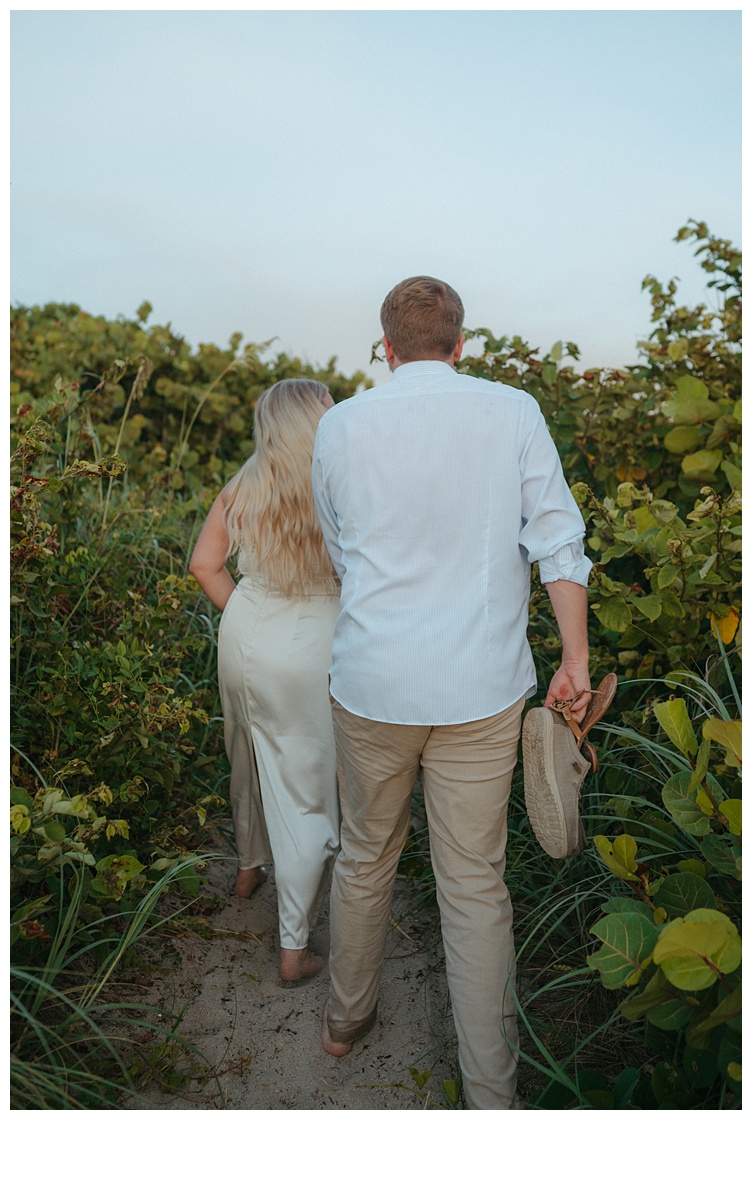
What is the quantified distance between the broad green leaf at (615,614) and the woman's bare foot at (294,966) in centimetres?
137

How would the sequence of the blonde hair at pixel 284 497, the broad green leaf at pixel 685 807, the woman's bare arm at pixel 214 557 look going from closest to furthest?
1. the broad green leaf at pixel 685 807
2. the blonde hair at pixel 284 497
3. the woman's bare arm at pixel 214 557

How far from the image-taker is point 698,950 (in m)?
1.44

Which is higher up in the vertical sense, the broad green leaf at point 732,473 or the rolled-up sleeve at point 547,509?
the broad green leaf at point 732,473

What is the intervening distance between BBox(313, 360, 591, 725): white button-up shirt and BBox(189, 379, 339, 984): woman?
0.63m

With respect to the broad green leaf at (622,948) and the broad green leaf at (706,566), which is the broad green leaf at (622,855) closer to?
the broad green leaf at (622,948)

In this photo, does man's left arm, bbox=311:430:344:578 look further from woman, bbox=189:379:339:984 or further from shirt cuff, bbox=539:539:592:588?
shirt cuff, bbox=539:539:592:588

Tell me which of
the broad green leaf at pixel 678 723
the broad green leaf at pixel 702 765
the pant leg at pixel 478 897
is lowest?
the pant leg at pixel 478 897

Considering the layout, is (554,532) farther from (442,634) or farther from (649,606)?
(649,606)

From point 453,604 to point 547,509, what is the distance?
306 mm

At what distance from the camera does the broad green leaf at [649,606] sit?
254 cm

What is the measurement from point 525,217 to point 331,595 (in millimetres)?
3319

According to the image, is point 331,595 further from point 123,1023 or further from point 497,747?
point 123,1023

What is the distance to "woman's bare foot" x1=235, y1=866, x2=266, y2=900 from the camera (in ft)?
9.77

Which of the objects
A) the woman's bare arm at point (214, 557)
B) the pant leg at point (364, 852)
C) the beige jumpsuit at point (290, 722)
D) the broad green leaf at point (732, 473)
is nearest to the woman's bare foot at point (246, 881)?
the beige jumpsuit at point (290, 722)
